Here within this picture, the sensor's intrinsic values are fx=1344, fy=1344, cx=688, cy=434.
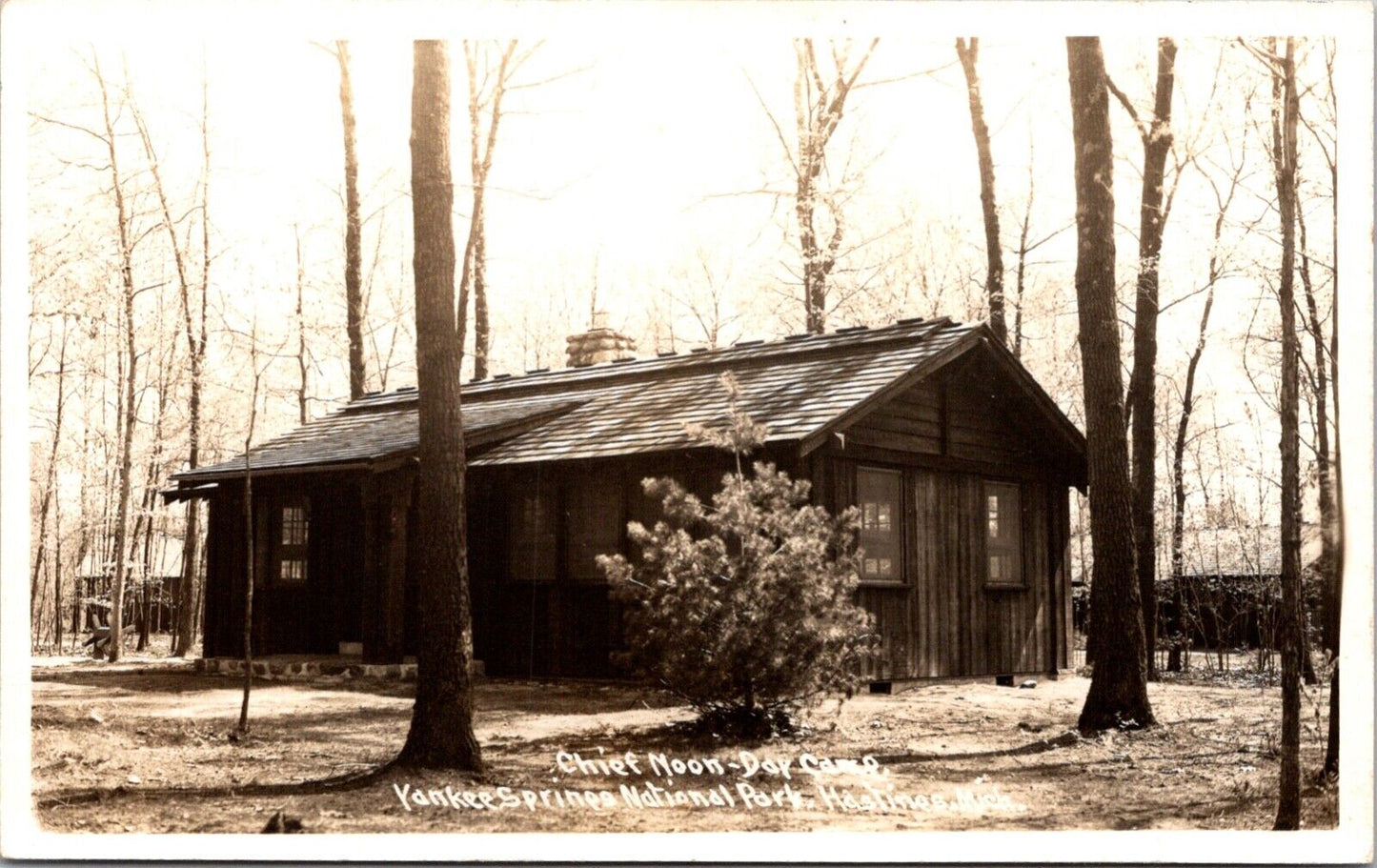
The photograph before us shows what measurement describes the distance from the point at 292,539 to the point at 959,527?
8.27m

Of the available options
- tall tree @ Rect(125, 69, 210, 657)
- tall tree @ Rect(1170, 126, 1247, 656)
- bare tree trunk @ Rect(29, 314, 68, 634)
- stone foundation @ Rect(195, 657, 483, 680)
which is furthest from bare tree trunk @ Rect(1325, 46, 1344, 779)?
bare tree trunk @ Rect(29, 314, 68, 634)

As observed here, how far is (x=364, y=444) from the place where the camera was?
15.7m

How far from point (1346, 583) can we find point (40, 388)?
30.5ft

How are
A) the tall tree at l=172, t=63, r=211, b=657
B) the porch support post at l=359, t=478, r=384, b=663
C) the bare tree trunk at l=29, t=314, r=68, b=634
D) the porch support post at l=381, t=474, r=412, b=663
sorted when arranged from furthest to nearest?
the porch support post at l=359, t=478, r=384, b=663
the porch support post at l=381, t=474, r=412, b=663
the tall tree at l=172, t=63, r=211, b=657
the bare tree trunk at l=29, t=314, r=68, b=634

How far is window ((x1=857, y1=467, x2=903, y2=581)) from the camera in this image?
12.9 metres

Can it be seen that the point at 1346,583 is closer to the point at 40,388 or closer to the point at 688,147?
the point at 688,147

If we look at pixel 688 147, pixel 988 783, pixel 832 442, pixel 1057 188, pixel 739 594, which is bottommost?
pixel 988 783

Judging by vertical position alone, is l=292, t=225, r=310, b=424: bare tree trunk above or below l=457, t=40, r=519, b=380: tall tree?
below

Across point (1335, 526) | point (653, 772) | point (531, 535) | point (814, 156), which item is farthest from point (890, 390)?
point (814, 156)

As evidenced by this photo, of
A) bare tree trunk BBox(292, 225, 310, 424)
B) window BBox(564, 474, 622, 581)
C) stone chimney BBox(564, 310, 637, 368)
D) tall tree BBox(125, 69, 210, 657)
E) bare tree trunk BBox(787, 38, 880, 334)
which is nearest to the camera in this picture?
tall tree BBox(125, 69, 210, 657)

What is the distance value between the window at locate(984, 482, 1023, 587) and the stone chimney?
5.67 meters

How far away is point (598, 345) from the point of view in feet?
59.6

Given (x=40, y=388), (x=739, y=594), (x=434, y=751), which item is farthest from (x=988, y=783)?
(x=40, y=388)

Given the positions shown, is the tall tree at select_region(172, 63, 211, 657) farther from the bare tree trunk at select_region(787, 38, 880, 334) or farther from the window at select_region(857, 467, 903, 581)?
the window at select_region(857, 467, 903, 581)
